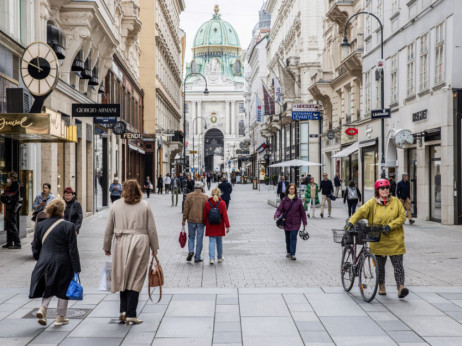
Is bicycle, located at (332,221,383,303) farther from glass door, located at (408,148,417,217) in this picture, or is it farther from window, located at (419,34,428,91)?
glass door, located at (408,148,417,217)

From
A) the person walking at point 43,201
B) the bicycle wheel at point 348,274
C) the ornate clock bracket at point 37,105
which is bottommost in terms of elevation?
the bicycle wheel at point 348,274

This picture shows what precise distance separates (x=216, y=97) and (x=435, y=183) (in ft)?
430

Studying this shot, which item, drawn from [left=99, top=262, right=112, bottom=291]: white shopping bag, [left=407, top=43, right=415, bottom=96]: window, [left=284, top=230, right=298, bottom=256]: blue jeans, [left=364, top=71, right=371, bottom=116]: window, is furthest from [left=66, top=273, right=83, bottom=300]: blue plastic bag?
[left=364, top=71, right=371, bottom=116]: window

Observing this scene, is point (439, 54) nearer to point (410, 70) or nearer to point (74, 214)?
point (410, 70)

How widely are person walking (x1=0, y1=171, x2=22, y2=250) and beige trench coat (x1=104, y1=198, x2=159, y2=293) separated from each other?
23.7 ft

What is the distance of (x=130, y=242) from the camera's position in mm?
7176

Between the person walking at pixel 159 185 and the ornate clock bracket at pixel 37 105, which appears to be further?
the person walking at pixel 159 185

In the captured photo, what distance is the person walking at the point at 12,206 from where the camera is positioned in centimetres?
1376

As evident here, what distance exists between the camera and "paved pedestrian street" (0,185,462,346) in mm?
A: 6641

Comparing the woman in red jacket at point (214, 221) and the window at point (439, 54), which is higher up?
the window at point (439, 54)

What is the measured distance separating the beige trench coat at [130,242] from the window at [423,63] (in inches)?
655

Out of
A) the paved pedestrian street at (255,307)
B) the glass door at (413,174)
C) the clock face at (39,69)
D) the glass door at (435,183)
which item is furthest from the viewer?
the glass door at (413,174)

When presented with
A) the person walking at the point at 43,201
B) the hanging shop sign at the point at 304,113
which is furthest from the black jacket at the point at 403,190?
the hanging shop sign at the point at 304,113

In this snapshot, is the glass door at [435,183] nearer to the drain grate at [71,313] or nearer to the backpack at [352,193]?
the backpack at [352,193]
